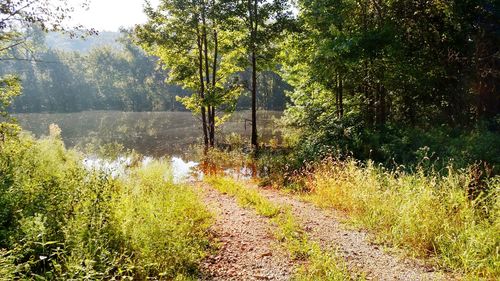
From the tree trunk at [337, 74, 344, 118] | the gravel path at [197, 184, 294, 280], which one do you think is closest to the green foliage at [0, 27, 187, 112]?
the tree trunk at [337, 74, 344, 118]

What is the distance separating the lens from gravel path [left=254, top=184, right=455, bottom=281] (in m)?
4.60

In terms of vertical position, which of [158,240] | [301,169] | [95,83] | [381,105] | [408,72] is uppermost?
[95,83]

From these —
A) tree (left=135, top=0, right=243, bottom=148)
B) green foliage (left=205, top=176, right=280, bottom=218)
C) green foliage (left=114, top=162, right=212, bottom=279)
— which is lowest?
green foliage (left=205, top=176, right=280, bottom=218)

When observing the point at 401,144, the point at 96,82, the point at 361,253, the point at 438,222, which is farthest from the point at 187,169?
the point at 96,82

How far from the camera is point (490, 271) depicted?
4.46m

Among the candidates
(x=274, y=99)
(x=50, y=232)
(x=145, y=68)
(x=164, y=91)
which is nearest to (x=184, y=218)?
(x=50, y=232)

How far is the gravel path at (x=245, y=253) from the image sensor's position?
4.73 meters

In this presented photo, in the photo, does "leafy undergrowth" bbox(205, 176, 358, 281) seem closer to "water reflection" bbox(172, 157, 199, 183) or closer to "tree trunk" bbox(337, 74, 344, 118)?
"water reflection" bbox(172, 157, 199, 183)

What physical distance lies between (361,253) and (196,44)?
1614cm

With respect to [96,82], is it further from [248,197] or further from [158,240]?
[158,240]

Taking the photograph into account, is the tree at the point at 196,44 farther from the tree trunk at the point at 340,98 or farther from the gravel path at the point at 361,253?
the gravel path at the point at 361,253

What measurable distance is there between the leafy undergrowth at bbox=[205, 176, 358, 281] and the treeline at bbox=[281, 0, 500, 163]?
4.30m

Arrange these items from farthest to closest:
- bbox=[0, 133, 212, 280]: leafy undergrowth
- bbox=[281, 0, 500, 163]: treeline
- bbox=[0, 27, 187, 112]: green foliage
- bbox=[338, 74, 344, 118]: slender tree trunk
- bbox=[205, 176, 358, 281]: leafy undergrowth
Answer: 1. bbox=[0, 27, 187, 112]: green foliage
2. bbox=[338, 74, 344, 118]: slender tree trunk
3. bbox=[281, 0, 500, 163]: treeline
4. bbox=[205, 176, 358, 281]: leafy undergrowth
5. bbox=[0, 133, 212, 280]: leafy undergrowth

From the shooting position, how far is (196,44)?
18.9 meters
